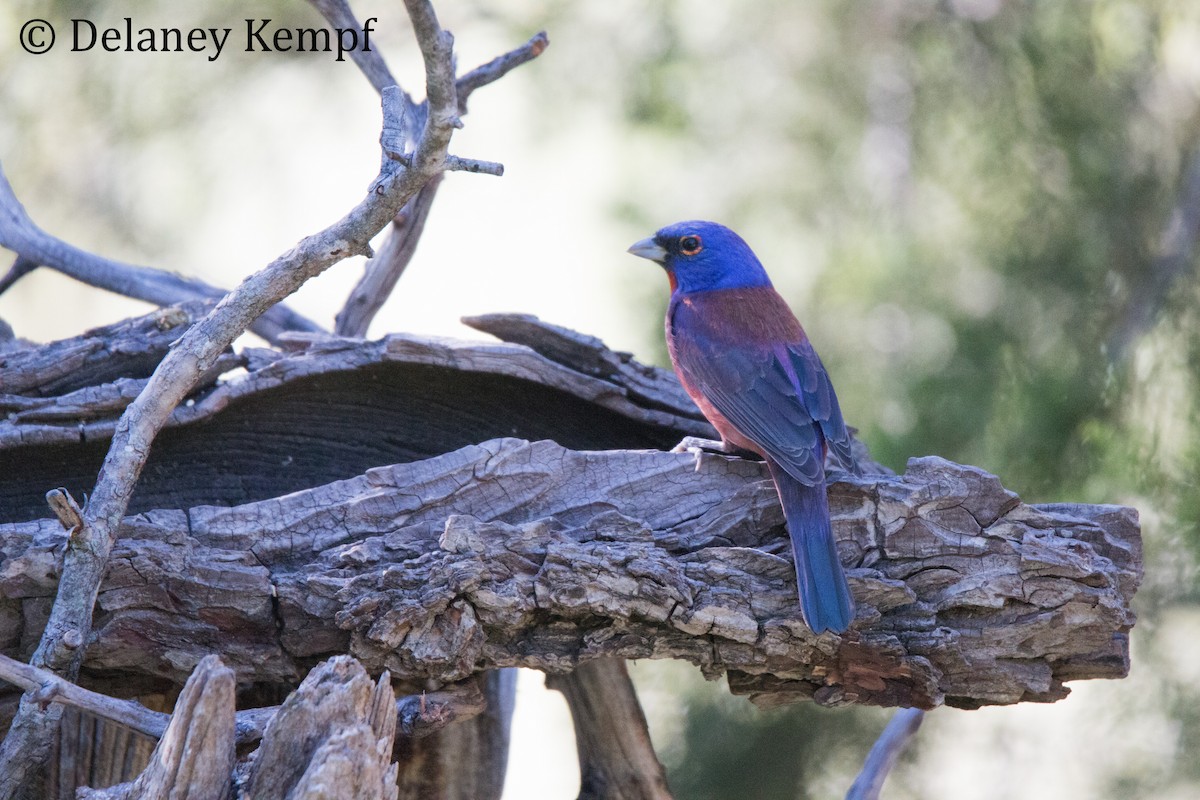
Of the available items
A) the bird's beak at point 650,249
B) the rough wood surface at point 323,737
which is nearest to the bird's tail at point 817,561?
the rough wood surface at point 323,737

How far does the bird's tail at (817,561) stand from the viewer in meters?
2.49

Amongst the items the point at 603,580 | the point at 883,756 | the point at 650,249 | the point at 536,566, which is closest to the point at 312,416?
the point at 536,566

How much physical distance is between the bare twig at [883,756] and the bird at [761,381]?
2.37 ft

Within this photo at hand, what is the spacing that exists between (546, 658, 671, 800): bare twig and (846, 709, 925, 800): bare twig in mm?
524

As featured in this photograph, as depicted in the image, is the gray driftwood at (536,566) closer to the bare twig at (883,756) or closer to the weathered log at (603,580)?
the weathered log at (603,580)

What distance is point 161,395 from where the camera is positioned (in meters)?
2.45

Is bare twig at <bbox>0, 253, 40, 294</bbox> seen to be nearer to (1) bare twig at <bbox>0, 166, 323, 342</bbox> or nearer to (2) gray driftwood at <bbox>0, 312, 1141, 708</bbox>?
(1) bare twig at <bbox>0, 166, 323, 342</bbox>

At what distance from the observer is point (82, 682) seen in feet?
8.61

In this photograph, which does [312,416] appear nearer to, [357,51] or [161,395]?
[161,395]

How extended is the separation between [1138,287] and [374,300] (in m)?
2.55

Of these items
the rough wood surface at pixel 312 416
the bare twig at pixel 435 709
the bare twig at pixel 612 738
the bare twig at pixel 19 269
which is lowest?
the bare twig at pixel 435 709

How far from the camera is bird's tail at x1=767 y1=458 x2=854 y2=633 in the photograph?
2.49 m

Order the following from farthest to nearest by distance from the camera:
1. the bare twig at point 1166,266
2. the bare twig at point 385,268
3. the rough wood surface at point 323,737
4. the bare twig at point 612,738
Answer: the bare twig at point 1166,266 → the bare twig at point 385,268 → the bare twig at point 612,738 → the rough wood surface at point 323,737

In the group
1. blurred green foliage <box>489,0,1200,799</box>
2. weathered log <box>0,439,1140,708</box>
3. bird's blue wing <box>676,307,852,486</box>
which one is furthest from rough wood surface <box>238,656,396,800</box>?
blurred green foliage <box>489,0,1200,799</box>
